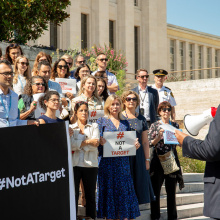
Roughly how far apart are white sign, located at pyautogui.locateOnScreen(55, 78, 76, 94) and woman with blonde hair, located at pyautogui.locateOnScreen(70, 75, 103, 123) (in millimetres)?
272

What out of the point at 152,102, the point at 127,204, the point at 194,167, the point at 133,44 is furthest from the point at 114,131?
the point at 133,44

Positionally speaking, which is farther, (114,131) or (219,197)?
(114,131)

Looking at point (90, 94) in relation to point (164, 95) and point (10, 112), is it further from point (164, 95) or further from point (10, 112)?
point (164, 95)

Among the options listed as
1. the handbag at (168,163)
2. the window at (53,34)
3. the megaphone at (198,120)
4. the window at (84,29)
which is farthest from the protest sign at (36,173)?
the window at (84,29)

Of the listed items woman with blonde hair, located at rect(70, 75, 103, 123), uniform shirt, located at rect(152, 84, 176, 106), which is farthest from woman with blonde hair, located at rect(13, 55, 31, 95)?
uniform shirt, located at rect(152, 84, 176, 106)

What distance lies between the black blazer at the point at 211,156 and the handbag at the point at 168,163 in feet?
12.5

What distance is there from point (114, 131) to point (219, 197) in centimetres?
338

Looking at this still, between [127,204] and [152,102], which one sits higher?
[152,102]

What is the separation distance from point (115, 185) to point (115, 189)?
0.06m

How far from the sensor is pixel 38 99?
6426 millimetres

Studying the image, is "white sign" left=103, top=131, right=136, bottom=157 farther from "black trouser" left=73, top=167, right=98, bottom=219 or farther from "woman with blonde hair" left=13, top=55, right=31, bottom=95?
"woman with blonde hair" left=13, top=55, right=31, bottom=95

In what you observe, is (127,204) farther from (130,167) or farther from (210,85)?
(210,85)

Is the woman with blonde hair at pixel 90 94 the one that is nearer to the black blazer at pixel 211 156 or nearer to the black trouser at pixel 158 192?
the black trouser at pixel 158 192

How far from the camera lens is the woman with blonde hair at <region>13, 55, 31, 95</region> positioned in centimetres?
717
